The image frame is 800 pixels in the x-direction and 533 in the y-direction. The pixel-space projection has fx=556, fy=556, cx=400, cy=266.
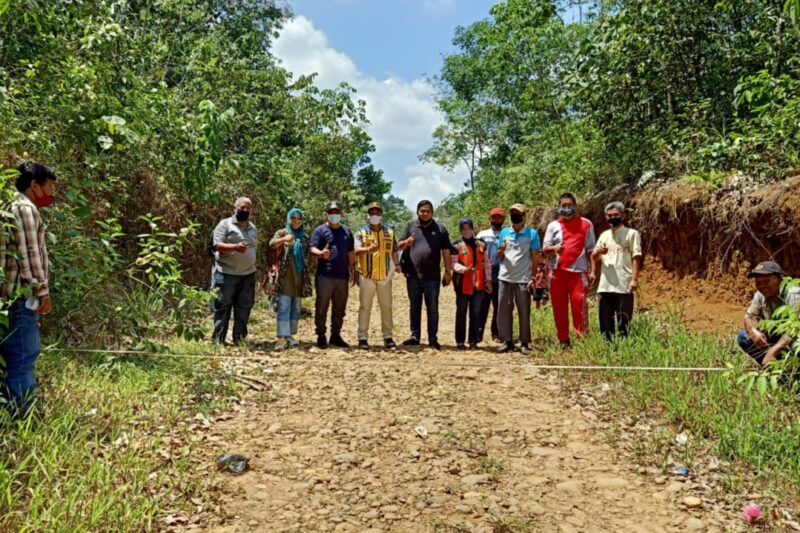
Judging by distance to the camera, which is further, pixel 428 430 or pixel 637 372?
pixel 637 372

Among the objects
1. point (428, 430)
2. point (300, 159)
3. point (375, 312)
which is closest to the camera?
point (428, 430)

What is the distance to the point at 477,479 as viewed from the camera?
11.1 ft

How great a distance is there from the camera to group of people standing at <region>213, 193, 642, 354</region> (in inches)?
250

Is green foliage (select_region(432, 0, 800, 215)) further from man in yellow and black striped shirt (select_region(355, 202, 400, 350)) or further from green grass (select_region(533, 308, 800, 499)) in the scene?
man in yellow and black striped shirt (select_region(355, 202, 400, 350))

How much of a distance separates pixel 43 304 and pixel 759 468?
4.56 metres

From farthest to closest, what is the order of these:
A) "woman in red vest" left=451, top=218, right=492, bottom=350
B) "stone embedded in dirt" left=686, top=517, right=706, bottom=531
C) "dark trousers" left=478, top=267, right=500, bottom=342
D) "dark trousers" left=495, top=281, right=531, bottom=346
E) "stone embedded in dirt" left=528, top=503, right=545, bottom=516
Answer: "dark trousers" left=478, top=267, right=500, bottom=342 < "woman in red vest" left=451, top=218, right=492, bottom=350 < "dark trousers" left=495, top=281, right=531, bottom=346 < "stone embedded in dirt" left=528, top=503, right=545, bottom=516 < "stone embedded in dirt" left=686, top=517, right=706, bottom=531

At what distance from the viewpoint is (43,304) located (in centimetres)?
353

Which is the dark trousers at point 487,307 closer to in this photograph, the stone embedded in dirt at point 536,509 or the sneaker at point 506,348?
the sneaker at point 506,348

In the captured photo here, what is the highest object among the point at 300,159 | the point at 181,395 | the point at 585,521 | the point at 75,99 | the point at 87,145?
the point at 300,159

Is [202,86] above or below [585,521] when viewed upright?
above

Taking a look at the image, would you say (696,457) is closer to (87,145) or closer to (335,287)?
(335,287)

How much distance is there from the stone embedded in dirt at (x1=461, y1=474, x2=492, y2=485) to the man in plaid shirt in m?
2.64

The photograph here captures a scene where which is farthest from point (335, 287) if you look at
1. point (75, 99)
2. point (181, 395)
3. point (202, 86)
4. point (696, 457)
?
point (202, 86)

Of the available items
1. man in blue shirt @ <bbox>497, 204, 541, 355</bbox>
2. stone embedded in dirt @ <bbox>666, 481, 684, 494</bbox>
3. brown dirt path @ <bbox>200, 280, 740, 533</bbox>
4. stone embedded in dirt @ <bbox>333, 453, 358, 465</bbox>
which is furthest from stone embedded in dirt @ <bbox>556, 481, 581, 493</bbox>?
man in blue shirt @ <bbox>497, 204, 541, 355</bbox>
